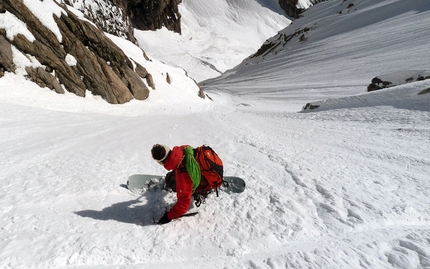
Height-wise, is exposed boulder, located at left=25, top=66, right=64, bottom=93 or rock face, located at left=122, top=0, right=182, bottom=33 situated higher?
rock face, located at left=122, top=0, right=182, bottom=33

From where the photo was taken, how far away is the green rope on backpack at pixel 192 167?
2770 millimetres

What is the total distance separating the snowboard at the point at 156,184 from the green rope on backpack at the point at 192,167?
26.9 inches

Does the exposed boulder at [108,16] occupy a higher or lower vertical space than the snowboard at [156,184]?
higher

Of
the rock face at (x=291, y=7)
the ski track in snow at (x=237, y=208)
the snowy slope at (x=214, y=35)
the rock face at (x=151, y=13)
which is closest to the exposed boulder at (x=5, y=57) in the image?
the ski track in snow at (x=237, y=208)

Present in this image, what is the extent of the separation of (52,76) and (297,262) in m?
11.9

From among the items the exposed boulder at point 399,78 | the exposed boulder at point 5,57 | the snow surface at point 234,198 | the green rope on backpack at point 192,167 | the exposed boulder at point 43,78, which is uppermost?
the exposed boulder at point 5,57

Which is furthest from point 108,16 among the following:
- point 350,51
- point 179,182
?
point 179,182

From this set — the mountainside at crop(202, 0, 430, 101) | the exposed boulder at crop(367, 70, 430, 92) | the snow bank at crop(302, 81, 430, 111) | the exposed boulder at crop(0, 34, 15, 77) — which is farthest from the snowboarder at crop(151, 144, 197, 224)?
the mountainside at crop(202, 0, 430, 101)

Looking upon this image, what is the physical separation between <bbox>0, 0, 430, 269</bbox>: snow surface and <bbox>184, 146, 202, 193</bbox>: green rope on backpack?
1.53ft

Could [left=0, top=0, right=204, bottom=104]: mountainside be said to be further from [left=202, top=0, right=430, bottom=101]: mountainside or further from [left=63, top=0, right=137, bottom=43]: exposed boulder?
[left=63, top=0, right=137, bottom=43]: exposed boulder

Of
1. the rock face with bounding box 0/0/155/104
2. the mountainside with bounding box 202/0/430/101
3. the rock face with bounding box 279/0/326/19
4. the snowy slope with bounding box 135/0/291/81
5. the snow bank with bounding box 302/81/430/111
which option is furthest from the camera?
the rock face with bounding box 279/0/326/19

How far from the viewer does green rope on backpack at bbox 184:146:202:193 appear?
2770mm

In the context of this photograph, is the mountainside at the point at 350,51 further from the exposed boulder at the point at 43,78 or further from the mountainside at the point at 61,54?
the exposed boulder at the point at 43,78

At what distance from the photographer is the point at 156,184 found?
3.63 meters
